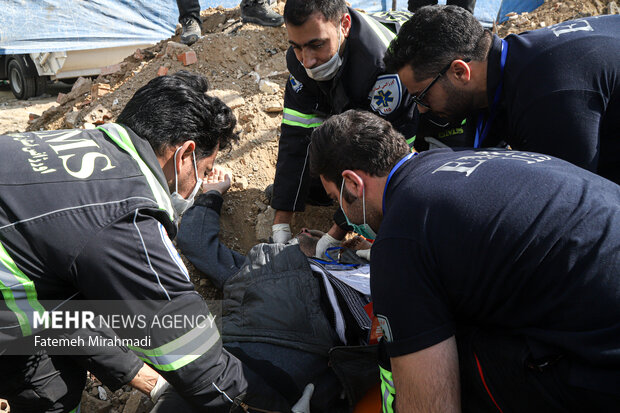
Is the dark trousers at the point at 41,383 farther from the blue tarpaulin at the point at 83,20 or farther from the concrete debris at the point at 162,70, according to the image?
the blue tarpaulin at the point at 83,20

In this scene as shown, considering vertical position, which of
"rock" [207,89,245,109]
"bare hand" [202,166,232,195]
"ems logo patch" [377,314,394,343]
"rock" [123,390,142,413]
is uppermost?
"ems logo patch" [377,314,394,343]

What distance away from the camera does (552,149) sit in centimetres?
192

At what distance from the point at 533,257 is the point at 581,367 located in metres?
0.32

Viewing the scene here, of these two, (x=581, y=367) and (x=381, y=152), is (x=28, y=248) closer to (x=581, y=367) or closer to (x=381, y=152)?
(x=381, y=152)

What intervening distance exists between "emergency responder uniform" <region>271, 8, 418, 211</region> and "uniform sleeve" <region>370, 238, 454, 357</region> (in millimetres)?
1642

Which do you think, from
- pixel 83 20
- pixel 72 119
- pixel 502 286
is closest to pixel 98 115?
pixel 72 119

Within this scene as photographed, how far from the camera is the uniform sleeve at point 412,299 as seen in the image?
1.33 metres

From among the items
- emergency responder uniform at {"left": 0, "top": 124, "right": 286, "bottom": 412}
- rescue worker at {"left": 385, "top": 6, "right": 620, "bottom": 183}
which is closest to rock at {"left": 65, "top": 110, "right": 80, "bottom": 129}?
emergency responder uniform at {"left": 0, "top": 124, "right": 286, "bottom": 412}

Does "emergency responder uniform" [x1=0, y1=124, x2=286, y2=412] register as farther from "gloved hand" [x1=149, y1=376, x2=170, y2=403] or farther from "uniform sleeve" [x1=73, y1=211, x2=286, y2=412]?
"gloved hand" [x1=149, y1=376, x2=170, y2=403]

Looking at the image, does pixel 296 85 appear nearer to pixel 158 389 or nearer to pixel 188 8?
pixel 158 389

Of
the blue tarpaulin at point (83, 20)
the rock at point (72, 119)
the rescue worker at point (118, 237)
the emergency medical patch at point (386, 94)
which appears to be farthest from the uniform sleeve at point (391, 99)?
the blue tarpaulin at point (83, 20)

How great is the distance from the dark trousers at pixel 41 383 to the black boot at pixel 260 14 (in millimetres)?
3804

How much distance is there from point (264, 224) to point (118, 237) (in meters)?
2.05

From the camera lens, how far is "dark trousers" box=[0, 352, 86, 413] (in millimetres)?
1805
